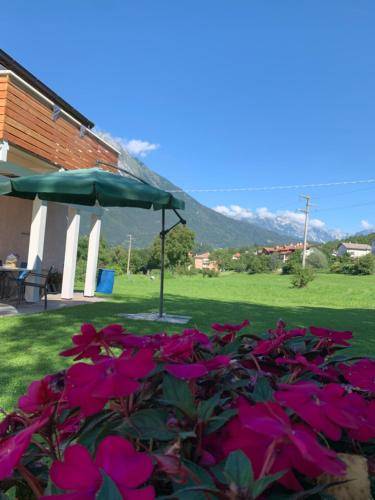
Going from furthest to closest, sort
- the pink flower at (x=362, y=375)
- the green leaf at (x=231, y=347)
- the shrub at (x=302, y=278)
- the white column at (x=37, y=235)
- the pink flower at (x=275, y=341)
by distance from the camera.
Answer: the shrub at (x=302, y=278) → the white column at (x=37, y=235) → the green leaf at (x=231, y=347) → the pink flower at (x=275, y=341) → the pink flower at (x=362, y=375)

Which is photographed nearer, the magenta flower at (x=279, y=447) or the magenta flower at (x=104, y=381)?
the magenta flower at (x=279, y=447)

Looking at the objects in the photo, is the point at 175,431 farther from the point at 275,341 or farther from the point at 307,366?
the point at 275,341

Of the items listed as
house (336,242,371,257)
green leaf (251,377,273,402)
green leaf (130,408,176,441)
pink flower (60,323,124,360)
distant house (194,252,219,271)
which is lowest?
green leaf (130,408,176,441)

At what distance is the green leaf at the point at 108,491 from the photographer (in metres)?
0.39

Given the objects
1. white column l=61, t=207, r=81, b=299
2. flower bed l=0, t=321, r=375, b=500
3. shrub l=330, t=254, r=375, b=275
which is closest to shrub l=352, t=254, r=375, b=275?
shrub l=330, t=254, r=375, b=275

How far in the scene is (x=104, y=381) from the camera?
54cm

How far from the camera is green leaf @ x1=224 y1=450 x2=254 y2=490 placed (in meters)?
0.45

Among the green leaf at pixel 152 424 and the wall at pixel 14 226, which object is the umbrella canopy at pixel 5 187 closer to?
the wall at pixel 14 226

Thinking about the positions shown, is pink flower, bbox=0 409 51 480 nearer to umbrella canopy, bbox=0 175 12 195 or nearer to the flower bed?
the flower bed

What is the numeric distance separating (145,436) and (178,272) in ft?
144

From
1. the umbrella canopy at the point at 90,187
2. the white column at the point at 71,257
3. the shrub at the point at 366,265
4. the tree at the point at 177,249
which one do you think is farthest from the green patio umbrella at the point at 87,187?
the tree at the point at 177,249

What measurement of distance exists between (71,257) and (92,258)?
111 centimetres

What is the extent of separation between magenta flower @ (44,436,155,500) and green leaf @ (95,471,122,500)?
0.6 inches

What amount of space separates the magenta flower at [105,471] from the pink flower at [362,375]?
17.8 inches
